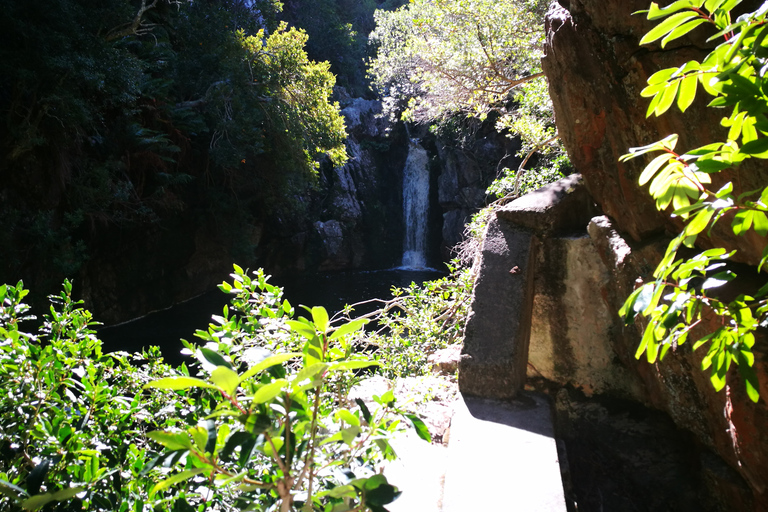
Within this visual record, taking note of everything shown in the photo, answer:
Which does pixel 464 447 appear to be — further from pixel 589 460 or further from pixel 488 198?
pixel 488 198

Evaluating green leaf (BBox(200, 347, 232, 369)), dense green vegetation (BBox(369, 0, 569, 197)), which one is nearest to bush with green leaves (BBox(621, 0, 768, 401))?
green leaf (BBox(200, 347, 232, 369))

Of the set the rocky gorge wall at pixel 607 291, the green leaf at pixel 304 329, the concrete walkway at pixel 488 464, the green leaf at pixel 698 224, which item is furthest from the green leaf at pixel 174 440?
the rocky gorge wall at pixel 607 291

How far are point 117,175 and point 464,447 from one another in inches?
443

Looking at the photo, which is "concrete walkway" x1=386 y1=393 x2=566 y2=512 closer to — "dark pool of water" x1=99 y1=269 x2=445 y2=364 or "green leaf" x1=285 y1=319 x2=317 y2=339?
"green leaf" x1=285 y1=319 x2=317 y2=339

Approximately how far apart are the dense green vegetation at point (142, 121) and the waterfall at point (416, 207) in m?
6.43

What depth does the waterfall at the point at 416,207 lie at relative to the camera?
20.8 meters

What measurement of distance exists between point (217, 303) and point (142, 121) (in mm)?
5475

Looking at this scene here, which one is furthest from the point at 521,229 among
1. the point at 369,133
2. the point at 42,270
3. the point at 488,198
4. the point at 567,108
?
the point at 369,133

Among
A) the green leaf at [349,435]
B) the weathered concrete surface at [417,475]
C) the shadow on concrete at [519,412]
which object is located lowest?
the weathered concrete surface at [417,475]

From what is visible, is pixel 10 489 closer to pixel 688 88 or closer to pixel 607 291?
pixel 688 88

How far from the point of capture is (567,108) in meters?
2.59

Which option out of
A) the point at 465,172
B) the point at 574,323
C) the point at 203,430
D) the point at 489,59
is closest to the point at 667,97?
the point at 203,430

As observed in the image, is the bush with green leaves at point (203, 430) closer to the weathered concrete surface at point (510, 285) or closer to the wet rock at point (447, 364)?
the weathered concrete surface at point (510, 285)

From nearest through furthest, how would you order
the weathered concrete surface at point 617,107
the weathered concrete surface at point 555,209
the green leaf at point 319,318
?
the green leaf at point 319,318
the weathered concrete surface at point 617,107
the weathered concrete surface at point 555,209
